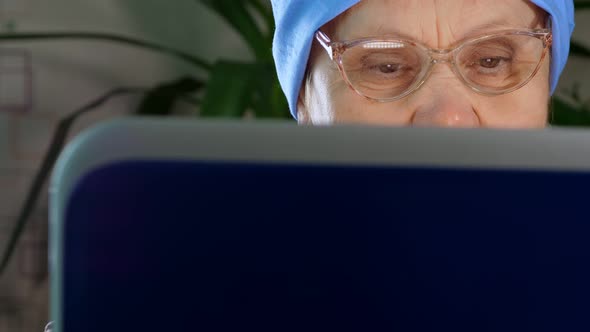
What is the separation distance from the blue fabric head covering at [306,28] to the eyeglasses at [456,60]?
3 cm

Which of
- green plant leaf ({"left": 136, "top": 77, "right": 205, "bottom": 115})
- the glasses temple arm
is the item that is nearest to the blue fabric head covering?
the glasses temple arm

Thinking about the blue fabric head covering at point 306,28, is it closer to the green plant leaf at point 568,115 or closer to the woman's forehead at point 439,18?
the woman's forehead at point 439,18

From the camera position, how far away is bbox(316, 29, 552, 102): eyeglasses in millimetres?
1021

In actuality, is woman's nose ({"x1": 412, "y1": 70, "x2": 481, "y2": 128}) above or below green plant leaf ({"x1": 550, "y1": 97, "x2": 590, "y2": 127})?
above

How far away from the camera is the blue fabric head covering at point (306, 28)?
103cm

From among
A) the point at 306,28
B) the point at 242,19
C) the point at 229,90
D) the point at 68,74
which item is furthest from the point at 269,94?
the point at 306,28

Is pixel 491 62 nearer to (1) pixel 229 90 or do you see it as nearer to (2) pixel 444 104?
(2) pixel 444 104

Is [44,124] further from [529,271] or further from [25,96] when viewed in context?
[529,271]

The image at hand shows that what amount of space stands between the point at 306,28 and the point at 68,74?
1623 mm

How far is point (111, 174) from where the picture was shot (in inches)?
13.0

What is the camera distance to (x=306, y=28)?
3.52 ft

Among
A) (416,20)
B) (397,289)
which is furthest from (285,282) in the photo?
(416,20)

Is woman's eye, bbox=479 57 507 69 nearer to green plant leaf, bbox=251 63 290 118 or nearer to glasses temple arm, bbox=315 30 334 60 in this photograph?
glasses temple arm, bbox=315 30 334 60

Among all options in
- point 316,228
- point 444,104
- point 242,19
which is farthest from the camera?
point 242,19
